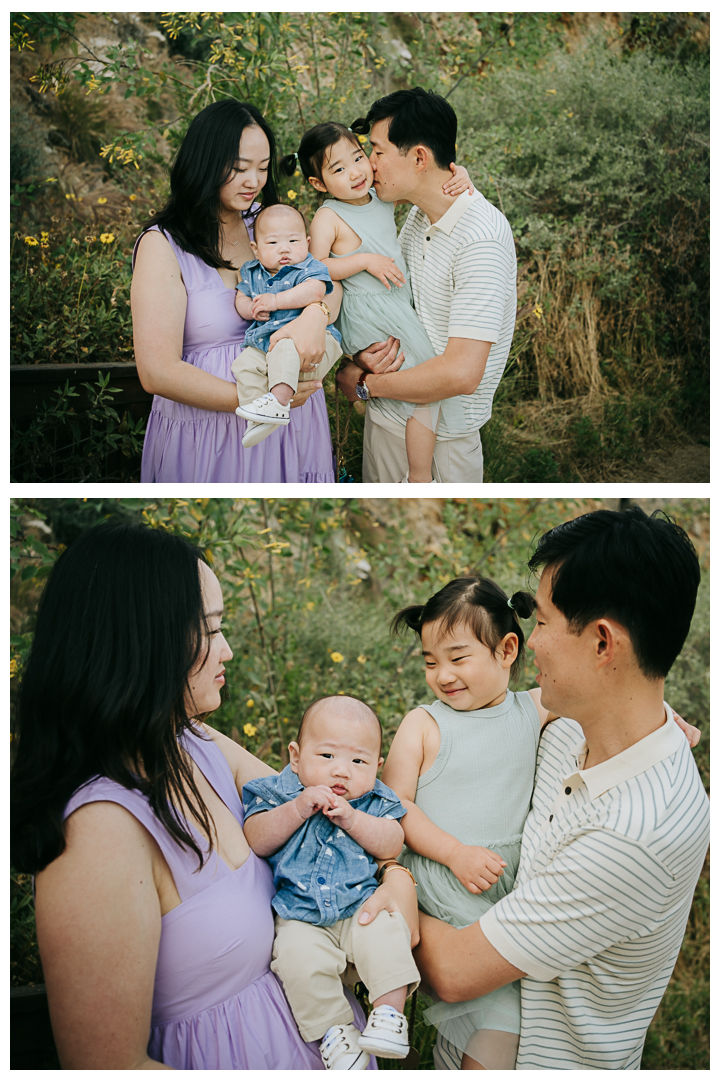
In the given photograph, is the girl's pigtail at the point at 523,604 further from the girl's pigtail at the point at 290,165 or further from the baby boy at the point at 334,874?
the girl's pigtail at the point at 290,165

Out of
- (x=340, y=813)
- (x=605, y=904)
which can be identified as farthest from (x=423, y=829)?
(x=605, y=904)

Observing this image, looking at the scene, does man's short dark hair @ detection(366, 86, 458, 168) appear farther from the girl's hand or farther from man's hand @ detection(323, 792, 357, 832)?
man's hand @ detection(323, 792, 357, 832)

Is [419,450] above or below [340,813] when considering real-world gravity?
above

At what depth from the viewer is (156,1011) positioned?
1.70m

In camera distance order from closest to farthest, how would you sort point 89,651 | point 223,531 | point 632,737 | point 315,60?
point 89,651
point 632,737
point 223,531
point 315,60

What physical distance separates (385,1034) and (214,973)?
41 centimetres

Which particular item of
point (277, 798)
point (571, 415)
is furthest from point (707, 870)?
point (277, 798)

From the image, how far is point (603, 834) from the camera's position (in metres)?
1.70

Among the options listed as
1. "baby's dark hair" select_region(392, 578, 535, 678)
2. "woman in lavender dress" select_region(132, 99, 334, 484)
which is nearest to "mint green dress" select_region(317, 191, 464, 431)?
"woman in lavender dress" select_region(132, 99, 334, 484)

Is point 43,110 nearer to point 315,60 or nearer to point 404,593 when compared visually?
point 315,60

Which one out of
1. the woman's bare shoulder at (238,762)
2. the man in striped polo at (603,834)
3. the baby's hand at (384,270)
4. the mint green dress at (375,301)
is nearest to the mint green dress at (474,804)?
the man in striped polo at (603,834)

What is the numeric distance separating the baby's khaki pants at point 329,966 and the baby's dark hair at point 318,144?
2245 millimetres

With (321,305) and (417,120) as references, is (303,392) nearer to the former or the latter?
(321,305)

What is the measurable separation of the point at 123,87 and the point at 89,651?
4.10 m
